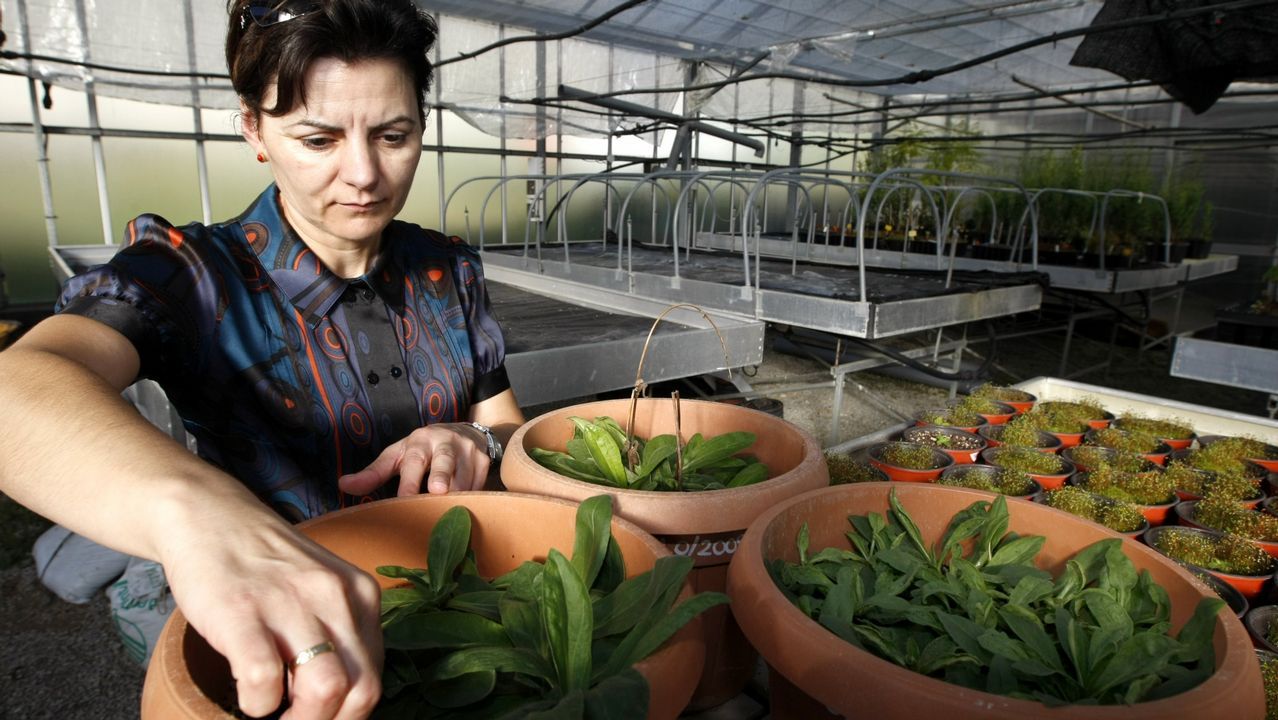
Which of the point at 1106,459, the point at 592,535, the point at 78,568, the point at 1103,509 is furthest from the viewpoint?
the point at 78,568

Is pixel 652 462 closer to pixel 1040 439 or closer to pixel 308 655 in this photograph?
pixel 308 655

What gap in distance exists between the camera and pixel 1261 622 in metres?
1.02

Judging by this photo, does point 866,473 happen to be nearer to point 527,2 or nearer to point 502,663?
point 502,663

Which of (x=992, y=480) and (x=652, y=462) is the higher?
(x=652, y=462)

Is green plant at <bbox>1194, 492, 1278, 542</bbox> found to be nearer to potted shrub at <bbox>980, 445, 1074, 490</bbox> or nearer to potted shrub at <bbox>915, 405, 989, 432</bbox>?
potted shrub at <bbox>980, 445, 1074, 490</bbox>

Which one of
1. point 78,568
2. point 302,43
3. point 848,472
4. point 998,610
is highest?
point 302,43

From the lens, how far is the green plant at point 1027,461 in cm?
148

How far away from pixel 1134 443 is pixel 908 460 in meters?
0.61

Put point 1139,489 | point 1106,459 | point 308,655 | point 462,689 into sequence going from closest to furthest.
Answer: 1. point 308,655
2. point 462,689
3. point 1139,489
4. point 1106,459

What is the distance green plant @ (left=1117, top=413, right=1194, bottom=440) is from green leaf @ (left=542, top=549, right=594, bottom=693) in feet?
5.67

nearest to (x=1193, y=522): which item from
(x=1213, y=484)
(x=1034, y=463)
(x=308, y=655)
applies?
(x=1213, y=484)

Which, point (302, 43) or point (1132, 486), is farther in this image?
point (1132, 486)

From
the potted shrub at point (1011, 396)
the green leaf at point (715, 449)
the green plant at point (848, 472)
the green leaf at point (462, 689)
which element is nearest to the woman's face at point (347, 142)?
the green leaf at point (715, 449)

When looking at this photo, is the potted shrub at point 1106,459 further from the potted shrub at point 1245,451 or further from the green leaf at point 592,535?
the green leaf at point 592,535
